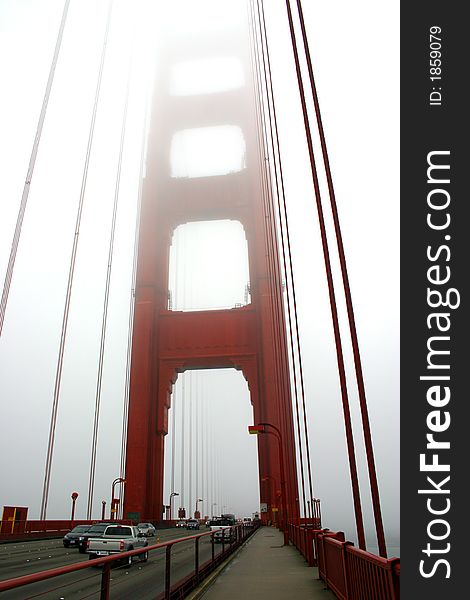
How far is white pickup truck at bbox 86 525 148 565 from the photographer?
8507 mm

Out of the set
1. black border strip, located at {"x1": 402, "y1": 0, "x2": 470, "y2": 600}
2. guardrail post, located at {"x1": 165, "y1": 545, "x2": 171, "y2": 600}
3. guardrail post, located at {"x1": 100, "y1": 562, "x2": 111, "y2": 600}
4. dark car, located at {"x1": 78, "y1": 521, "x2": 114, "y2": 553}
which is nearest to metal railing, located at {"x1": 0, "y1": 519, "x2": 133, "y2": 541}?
dark car, located at {"x1": 78, "y1": 521, "x2": 114, "y2": 553}

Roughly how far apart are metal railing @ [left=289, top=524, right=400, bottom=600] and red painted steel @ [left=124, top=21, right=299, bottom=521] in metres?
15.5

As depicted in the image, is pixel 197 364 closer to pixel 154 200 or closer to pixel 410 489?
pixel 154 200

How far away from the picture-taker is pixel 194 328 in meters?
24.8

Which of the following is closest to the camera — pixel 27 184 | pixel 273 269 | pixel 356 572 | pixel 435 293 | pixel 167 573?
pixel 435 293

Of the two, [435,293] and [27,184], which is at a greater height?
[27,184]

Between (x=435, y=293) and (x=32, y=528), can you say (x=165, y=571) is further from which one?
(x=32, y=528)

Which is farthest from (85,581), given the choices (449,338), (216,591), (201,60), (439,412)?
(201,60)

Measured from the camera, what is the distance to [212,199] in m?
27.0

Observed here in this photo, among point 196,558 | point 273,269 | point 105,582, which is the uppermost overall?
point 273,269

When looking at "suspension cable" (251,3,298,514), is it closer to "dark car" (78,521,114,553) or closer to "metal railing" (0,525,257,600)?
"dark car" (78,521,114,553)

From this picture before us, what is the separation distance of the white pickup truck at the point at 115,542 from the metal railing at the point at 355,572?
3.98 meters

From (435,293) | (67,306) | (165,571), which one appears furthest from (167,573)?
(67,306)

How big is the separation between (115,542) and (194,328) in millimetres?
16463
